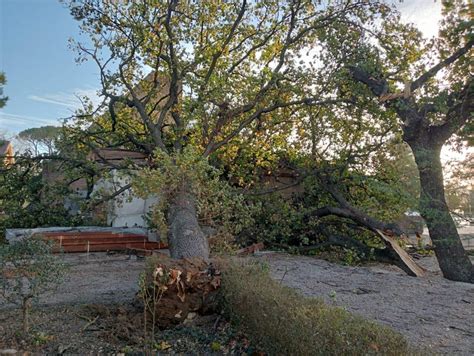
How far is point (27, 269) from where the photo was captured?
3445 millimetres

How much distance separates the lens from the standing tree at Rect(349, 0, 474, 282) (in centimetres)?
655

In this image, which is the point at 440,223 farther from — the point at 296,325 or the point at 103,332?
the point at 103,332

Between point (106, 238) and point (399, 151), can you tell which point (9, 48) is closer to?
point (106, 238)

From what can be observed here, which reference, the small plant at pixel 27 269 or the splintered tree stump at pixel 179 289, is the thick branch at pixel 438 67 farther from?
the small plant at pixel 27 269

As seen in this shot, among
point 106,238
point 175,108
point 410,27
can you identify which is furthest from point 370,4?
point 106,238

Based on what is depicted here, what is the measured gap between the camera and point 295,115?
9.86 metres

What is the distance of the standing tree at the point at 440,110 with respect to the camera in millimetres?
6547

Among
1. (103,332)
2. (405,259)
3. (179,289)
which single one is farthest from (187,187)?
(405,259)

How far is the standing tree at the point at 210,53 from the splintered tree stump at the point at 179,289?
450cm

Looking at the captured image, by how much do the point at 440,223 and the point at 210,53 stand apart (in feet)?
19.3

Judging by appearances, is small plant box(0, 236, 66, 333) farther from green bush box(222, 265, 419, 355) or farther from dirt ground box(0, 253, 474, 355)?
green bush box(222, 265, 419, 355)

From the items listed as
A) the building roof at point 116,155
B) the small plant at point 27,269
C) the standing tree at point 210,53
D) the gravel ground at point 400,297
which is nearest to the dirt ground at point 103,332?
the small plant at point 27,269

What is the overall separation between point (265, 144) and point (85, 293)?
6.07m

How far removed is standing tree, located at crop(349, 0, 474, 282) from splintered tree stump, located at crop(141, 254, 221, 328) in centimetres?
433
